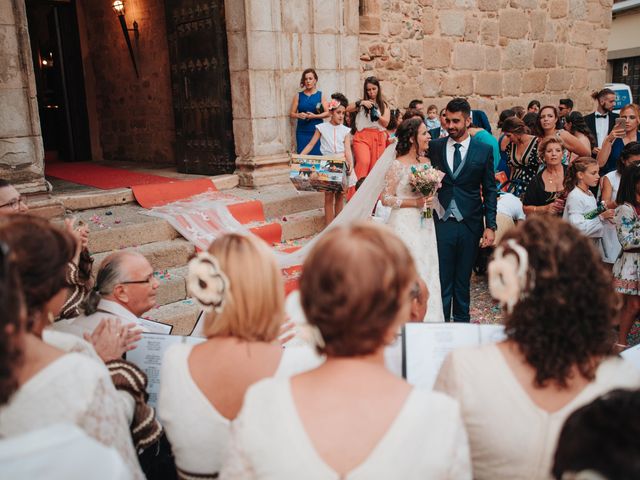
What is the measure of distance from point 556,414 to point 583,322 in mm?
261

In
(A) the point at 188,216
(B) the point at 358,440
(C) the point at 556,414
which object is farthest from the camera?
(A) the point at 188,216

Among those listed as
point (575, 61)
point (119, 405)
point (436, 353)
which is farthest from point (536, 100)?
point (119, 405)

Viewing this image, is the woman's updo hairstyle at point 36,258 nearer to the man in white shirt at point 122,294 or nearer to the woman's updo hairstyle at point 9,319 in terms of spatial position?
the woman's updo hairstyle at point 9,319

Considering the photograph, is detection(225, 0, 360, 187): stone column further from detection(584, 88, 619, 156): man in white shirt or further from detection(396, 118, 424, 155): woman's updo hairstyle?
detection(584, 88, 619, 156): man in white shirt

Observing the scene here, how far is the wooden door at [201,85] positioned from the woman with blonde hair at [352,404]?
6327mm

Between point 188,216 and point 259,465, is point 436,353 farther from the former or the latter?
point 188,216

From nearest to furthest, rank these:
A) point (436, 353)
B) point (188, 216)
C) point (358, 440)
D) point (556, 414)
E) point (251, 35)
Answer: point (358, 440) < point (556, 414) < point (436, 353) < point (188, 216) < point (251, 35)

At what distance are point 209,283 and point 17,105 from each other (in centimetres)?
443

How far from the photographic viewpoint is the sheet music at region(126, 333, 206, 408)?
95.3 inches

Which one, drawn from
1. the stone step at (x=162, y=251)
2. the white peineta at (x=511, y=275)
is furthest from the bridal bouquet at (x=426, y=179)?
the white peineta at (x=511, y=275)

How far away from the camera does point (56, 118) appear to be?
11.3 m

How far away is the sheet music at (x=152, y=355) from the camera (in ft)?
7.94

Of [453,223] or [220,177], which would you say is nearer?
[453,223]

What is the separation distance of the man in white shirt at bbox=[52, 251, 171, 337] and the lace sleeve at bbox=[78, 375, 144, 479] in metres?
1.04
